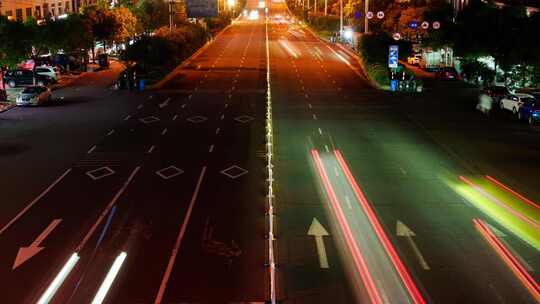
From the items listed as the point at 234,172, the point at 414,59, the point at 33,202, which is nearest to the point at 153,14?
the point at 414,59

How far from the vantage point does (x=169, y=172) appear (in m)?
27.6

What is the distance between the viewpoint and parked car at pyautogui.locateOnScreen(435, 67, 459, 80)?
64.8 meters

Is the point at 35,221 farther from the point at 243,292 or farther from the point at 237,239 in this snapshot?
the point at 243,292

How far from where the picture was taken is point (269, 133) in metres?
35.2

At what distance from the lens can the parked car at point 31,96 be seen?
4594cm

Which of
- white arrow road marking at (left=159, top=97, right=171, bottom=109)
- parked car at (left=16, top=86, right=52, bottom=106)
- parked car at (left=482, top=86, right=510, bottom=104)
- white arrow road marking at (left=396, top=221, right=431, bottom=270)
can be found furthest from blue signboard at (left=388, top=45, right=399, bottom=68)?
white arrow road marking at (left=396, top=221, right=431, bottom=270)

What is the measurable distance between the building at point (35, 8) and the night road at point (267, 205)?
35.4 meters

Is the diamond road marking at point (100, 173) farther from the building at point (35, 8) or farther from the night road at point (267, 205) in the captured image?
the building at point (35, 8)

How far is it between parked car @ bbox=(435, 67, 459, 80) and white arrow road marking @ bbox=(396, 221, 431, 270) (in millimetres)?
46675

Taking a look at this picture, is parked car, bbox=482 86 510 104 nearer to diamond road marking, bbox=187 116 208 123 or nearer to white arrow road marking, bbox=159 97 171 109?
diamond road marking, bbox=187 116 208 123

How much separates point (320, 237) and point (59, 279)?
24.2 ft

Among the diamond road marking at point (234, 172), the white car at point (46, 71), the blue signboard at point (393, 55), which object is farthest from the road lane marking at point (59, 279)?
the white car at point (46, 71)

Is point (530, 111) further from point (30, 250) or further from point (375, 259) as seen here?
point (30, 250)

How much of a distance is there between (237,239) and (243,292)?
153 inches
